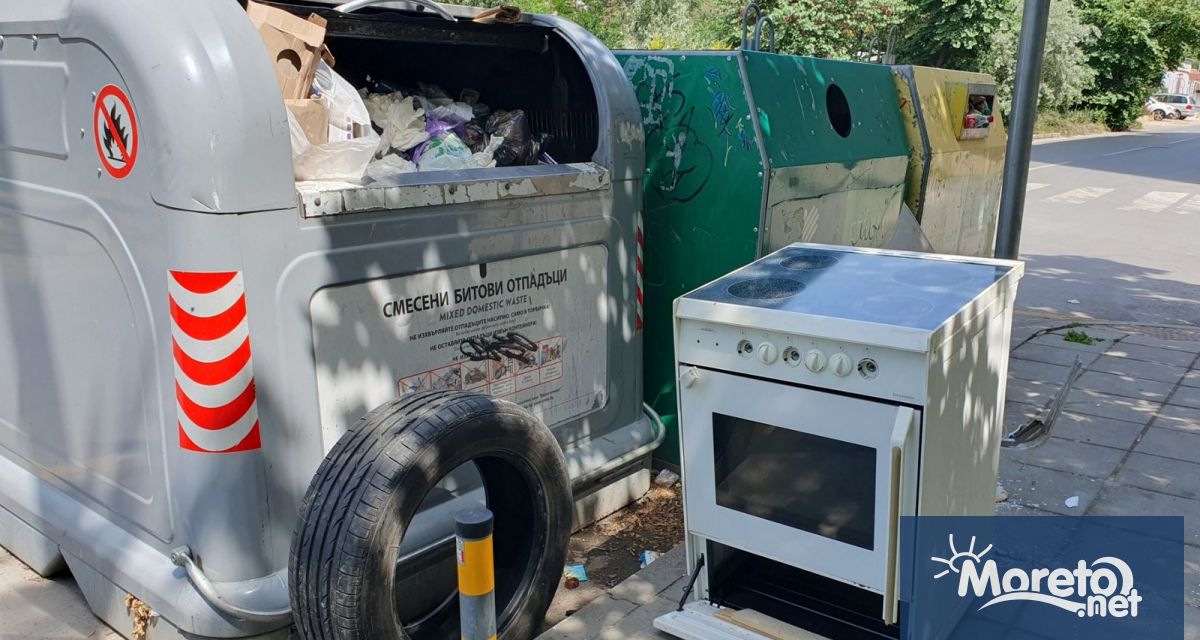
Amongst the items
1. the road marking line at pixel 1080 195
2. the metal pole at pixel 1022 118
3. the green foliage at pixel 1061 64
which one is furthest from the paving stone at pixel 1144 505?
the green foliage at pixel 1061 64

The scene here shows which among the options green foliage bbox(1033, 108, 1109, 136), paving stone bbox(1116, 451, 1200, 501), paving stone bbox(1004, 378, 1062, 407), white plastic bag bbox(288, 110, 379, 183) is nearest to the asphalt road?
paving stone bbox(1004, 378, 1062, 407)

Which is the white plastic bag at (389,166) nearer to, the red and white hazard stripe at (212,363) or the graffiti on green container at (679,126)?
the red and white hazard stripe at (212,363)

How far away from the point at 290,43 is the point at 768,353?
1.71 meters

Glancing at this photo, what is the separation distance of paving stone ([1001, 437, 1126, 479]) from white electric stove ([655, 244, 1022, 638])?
1.52 metres

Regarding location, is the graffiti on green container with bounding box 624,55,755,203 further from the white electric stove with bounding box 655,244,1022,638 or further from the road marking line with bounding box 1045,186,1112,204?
the road marking line with bounding box 1045,186,1112,204

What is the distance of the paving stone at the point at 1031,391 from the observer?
5109mm

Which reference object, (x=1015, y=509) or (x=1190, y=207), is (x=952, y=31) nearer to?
(x=1190, y=207)

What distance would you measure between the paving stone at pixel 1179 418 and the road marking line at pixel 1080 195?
35.3 ft

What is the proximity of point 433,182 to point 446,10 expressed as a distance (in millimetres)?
778

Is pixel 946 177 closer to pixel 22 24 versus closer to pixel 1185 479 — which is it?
pixel 1185 479

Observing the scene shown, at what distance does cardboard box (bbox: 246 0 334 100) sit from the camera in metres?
2.71

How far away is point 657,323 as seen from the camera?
13.4 feet

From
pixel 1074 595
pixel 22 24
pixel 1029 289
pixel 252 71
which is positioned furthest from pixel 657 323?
pixel 1029 289

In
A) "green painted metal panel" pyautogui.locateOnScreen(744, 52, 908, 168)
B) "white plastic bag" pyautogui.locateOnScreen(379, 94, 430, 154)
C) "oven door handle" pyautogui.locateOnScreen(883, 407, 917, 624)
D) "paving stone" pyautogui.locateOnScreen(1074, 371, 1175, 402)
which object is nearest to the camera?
"oven door handle" pyautogui.locateOnScreen(883, 407, 917, 624)
